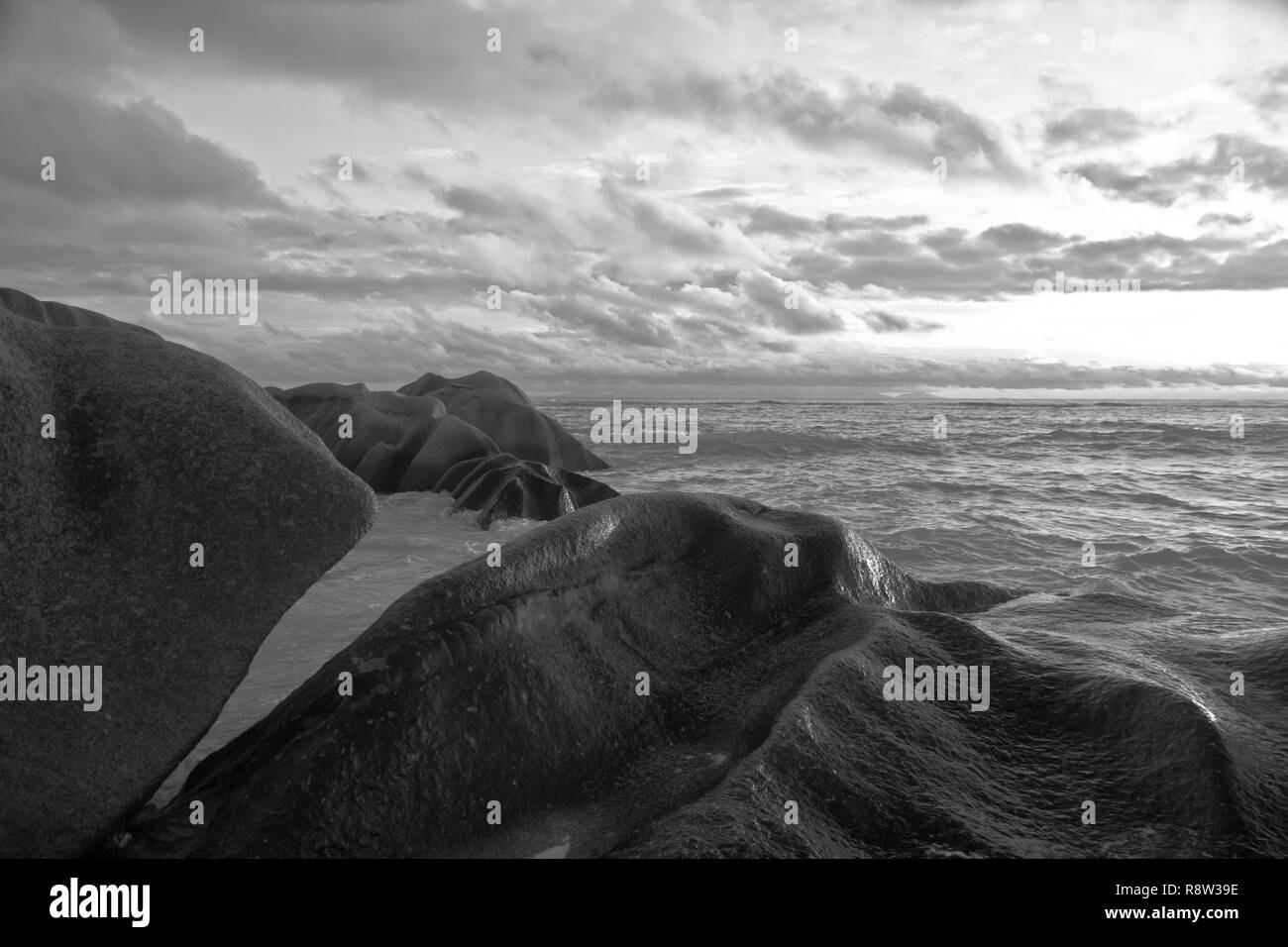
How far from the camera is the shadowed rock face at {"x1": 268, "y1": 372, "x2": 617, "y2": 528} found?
46.6 feet

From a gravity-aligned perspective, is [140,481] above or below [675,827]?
above

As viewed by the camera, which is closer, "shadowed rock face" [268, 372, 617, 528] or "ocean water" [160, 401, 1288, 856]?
"ocean water" [160, 401, 1288, 856]

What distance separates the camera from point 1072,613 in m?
6.00

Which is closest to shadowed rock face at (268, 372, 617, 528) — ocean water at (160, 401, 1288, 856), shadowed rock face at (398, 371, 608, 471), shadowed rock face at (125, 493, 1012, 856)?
shadowed rock face at (398, 371, 608, 471)

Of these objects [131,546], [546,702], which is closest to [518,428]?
[131,546]

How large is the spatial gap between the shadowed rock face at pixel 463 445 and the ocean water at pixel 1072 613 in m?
0.70

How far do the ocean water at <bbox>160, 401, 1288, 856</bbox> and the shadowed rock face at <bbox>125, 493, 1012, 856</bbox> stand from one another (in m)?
0.77

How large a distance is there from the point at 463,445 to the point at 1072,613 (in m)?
12.7

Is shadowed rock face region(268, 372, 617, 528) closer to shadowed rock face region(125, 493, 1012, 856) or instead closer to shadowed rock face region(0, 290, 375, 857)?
shadowed rock face region(125, 493, 1012, 856)

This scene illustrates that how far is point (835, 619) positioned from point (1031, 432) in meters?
37.9

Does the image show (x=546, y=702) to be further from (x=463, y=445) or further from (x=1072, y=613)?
(x=463, y=445)
